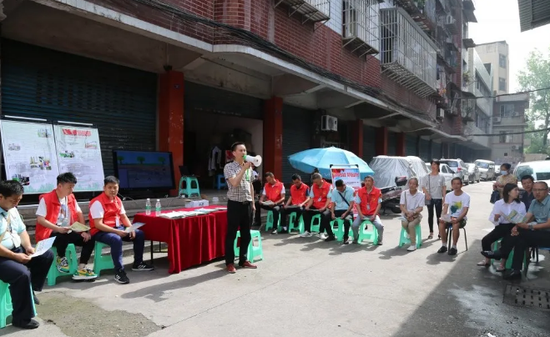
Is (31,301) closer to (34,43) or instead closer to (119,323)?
(119,323)

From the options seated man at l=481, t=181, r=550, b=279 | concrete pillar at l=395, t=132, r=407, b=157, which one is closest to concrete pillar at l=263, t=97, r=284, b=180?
seated man at l=481, t=181, r=550, b=279

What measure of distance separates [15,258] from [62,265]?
146cm

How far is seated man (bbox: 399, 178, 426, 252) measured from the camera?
7.43 metres

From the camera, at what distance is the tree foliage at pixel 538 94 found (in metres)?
52.3

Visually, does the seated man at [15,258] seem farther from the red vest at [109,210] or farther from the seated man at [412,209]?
the seated man at [412,209]

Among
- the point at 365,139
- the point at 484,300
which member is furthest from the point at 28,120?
the point at 365,139

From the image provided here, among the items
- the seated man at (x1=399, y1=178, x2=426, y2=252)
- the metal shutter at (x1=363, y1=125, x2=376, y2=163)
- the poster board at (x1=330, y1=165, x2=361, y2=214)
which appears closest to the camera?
the seated man at (x1=399, y1=178, x2=426, y2=252)

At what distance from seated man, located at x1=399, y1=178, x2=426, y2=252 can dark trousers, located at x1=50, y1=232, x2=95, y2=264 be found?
5460mm

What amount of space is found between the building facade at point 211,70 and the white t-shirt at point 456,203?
5.10 meters

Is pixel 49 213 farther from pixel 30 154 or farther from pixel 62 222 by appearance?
pixel 30 154

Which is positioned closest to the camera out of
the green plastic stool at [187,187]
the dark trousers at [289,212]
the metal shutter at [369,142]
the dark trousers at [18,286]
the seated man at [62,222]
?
the dark trousers at [18,286]

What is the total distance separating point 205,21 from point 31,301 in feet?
21.0

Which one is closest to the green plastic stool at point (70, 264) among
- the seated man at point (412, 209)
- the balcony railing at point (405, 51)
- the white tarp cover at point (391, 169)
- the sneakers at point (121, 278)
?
the sneakers at point (121, 278)

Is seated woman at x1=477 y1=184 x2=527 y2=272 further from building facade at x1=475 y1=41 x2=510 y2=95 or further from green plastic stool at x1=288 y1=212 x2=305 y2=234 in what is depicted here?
building facade at x1=475 y1=41 x2=510 y2=95
